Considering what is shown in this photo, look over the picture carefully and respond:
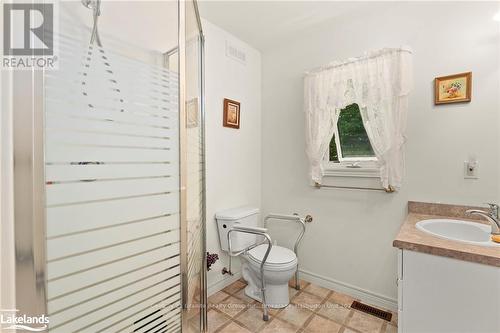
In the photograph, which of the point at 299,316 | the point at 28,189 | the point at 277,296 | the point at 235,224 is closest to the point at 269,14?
the point at 235,224

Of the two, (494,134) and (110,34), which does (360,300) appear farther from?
(110,34)

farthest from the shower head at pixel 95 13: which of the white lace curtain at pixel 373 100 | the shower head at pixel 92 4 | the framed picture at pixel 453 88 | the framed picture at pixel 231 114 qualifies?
the framed picture at pixel 453 88

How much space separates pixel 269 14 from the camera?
2.02m

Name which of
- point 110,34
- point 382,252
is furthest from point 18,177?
point 382,252

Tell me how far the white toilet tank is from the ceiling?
1.77 m

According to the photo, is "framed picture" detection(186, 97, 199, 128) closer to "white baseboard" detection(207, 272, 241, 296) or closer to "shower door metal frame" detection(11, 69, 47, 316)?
"shower door metal frame" detection(11, 69, 47, 316)

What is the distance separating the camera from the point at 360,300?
2.05 m

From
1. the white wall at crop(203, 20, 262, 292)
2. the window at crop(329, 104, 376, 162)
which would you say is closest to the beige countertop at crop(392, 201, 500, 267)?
the window at crop(329, 104, 376, 162)

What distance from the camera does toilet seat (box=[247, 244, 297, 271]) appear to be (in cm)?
186

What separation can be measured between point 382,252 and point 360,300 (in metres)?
0.49

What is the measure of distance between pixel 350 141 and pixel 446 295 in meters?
1.36

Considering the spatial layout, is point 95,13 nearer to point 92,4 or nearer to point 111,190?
point 92,4

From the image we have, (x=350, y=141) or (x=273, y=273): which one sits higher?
(x=350, y=141)

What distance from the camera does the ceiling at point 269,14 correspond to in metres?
1.90
